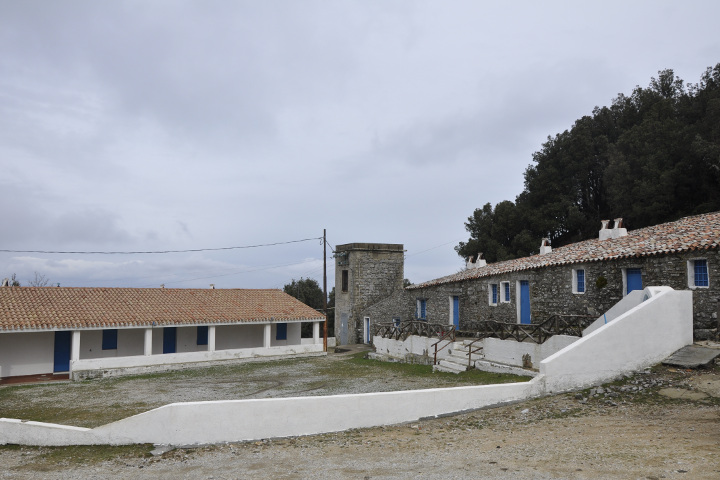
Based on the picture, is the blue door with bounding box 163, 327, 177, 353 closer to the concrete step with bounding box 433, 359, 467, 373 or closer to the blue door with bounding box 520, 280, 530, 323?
the concrete step with bounding box 433, 359, 467, 373

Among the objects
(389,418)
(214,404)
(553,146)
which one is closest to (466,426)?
(389,418)

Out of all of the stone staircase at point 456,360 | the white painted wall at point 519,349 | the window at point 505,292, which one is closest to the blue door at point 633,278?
the white painted wall at point 519,349

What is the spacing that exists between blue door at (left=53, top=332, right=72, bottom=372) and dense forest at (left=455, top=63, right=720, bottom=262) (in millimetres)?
27009

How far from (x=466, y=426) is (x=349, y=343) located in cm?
2529

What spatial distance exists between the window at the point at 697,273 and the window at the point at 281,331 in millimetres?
19985

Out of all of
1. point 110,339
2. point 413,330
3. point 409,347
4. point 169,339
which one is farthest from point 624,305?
point 110,339

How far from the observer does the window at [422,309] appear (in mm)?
29930

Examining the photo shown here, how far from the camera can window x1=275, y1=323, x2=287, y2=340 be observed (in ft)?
94.6

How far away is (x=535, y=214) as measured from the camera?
3794cm

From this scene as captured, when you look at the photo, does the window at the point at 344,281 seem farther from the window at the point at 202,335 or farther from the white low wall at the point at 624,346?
the white low wall at the point at 624,346

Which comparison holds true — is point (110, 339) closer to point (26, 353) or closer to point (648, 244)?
point (26, 353)

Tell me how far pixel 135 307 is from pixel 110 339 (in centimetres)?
176

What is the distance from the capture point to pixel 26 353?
2145 centimetres

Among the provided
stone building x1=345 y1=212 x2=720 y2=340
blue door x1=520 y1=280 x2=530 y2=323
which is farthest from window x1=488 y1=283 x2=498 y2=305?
blue door x1=520 y1=280 x2=530 y2=323
